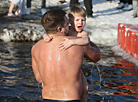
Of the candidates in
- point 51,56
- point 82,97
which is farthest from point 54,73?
point 82,97

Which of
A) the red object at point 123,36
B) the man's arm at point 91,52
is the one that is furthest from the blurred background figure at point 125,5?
the man's arm at point 91,52

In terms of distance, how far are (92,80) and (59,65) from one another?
291cm

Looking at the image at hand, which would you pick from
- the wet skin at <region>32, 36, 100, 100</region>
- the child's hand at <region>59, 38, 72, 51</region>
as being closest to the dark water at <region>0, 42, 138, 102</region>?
the wet skin at <region>32, 36, 100, 100</region>

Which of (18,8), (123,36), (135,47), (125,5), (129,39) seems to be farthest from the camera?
(125,5)

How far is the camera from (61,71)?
2.64 meters

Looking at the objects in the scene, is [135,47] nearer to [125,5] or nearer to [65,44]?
[65,44]

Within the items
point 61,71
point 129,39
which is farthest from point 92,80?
point 129,39

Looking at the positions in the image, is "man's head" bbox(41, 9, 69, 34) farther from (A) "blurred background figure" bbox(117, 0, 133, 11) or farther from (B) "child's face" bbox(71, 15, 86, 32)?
(A) "blurred background figure" bbox(117, 0, 133, 11)

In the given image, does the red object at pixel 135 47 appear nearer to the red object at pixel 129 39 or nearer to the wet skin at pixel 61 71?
the red object at pixel 129 39

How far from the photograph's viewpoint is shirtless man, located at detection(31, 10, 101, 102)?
2.64 m

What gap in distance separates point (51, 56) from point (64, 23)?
1.19 ft

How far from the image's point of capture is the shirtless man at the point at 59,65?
2.64 meters

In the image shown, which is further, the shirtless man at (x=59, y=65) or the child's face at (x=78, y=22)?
the child's face at (x=78, y=22)

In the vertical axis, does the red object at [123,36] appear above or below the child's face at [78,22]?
below
